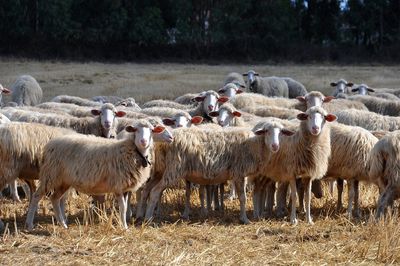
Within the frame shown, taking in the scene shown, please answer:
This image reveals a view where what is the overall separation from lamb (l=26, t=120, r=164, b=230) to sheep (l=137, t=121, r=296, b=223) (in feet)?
2.30

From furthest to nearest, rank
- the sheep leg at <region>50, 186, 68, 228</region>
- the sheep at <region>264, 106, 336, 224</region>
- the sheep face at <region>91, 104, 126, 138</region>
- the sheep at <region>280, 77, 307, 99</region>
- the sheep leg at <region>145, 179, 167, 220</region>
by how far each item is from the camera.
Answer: the sheep at <region>280, 77, 307, 99</region> → the sheep face at <region>91, 104, 126, 138</region> → the sheep at <region>264, 106, 336, 224</region> → the sheep leg at <region>145, 179, 167, 220</region> → the sheep leg at <region>50, 186, 68, 228</region>

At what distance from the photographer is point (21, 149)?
873 cm

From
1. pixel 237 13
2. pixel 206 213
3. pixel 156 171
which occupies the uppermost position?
pixel 237 13

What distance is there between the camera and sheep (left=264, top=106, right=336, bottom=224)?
9602 mm

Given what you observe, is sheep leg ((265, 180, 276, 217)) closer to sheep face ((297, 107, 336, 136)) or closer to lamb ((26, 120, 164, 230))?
sheep face ((297, 107, 336, 136))

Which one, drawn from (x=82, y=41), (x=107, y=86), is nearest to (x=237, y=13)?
(x=82, y=41)

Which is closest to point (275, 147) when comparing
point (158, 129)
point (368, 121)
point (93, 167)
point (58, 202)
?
point (158, 129)

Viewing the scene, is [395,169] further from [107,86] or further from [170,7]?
[170,7]

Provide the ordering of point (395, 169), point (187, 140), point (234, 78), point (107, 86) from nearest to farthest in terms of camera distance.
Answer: point (395, 169) < point (187, 140) < point (234, 78) < point (107, 86)

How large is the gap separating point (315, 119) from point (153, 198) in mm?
2484

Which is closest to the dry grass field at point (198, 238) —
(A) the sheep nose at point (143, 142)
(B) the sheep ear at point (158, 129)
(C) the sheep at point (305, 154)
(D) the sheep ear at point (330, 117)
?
(C) the sheep at point (305, 154)

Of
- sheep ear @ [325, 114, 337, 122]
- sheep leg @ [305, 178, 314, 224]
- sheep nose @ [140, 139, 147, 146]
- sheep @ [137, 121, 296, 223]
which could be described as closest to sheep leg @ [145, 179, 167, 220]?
sheep @ [137, 121, 296, 223]

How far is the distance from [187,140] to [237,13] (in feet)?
123

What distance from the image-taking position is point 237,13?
46.1m
